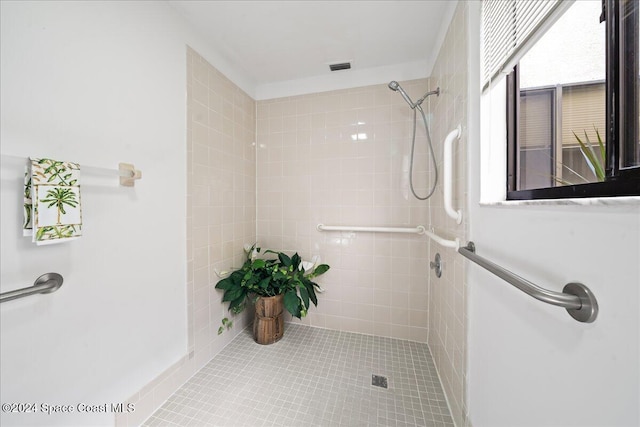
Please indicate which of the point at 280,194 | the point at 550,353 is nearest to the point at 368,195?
the point at 280,194

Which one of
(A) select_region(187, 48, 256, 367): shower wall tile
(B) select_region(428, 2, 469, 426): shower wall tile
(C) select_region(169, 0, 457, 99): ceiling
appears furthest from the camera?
(A) select_region(187, 48, 256, 367): shower wall tile

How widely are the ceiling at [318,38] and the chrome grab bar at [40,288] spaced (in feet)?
5.00

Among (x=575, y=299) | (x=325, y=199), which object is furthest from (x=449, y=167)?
(x=325, y=199)

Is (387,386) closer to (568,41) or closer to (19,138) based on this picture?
(568,41)

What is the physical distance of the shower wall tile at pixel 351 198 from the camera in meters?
1.82

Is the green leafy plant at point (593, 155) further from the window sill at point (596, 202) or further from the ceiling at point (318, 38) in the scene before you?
the ceiling at point (318, 38)

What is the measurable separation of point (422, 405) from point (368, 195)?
139 cm

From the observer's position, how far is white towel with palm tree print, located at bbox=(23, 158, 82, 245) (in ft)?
2.37

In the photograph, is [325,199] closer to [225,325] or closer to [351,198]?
[351,198]

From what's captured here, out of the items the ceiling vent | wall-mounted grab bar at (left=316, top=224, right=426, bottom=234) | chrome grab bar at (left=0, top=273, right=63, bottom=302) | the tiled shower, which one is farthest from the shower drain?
the ceiling vent

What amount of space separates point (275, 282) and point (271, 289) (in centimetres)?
8

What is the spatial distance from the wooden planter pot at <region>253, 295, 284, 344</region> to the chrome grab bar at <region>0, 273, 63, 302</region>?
1135 millimetres

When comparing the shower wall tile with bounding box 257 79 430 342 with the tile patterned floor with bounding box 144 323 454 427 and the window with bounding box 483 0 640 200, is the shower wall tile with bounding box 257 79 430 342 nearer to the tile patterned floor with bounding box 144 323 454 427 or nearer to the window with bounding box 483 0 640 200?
the tile patterned floor with bounding box 144 323 454 427

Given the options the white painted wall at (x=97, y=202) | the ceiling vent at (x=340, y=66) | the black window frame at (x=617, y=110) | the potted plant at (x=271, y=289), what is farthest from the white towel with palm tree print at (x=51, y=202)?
the ceiling vent at (x=340, y=66)
